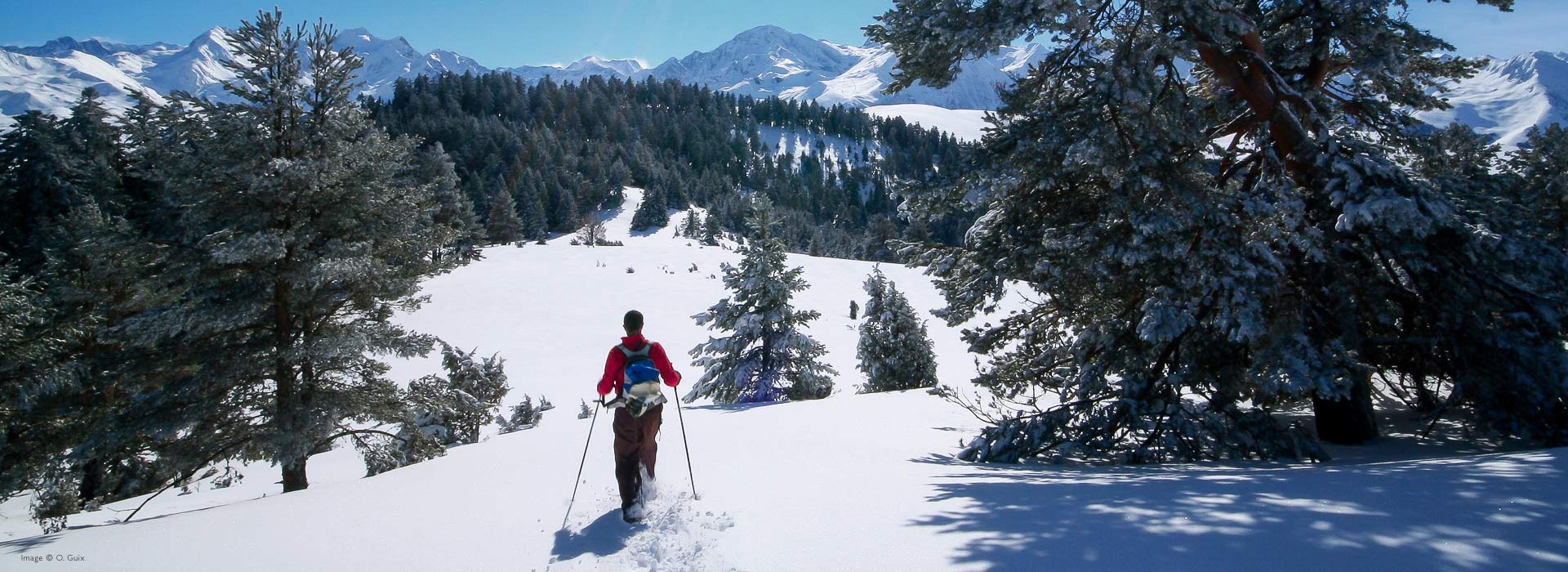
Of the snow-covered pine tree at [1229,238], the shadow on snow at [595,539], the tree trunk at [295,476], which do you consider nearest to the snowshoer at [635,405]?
the shadow on snow at [595,539]

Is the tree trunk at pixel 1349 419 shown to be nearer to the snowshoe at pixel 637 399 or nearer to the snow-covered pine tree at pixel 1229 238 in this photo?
the snow-covered pine tree at pixel 1229 238

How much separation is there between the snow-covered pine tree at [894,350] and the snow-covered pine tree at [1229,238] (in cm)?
1332

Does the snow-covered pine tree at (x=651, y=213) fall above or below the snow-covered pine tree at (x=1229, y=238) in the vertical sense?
above

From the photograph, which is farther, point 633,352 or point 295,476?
point 295,476

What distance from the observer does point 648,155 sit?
104938 mm

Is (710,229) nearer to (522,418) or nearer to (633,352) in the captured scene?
(522,418)

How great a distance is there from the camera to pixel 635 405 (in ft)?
14.9

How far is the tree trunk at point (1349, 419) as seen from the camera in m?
6.93

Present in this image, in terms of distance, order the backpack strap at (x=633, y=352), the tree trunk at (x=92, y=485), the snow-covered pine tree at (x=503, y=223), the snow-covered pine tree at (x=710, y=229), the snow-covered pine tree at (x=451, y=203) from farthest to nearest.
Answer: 1. the snow-covered pine tree at (x=710, y=229)
2. the snow-covered pine tree at (x=503, y=223)
3. the snow-covered pine tree at (x=451, y=203)
4. the tree trunk at (x=92, y=485)
5. the backpack strap at (x=633, y=352)

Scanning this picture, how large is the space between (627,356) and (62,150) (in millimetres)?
35813

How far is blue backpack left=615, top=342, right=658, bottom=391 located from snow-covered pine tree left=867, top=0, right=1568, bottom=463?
11.6 feet

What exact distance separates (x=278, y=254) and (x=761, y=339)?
35.7 feet

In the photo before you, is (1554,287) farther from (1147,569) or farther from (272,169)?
(272,169)

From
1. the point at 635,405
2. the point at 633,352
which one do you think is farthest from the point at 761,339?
the point at 635,405
